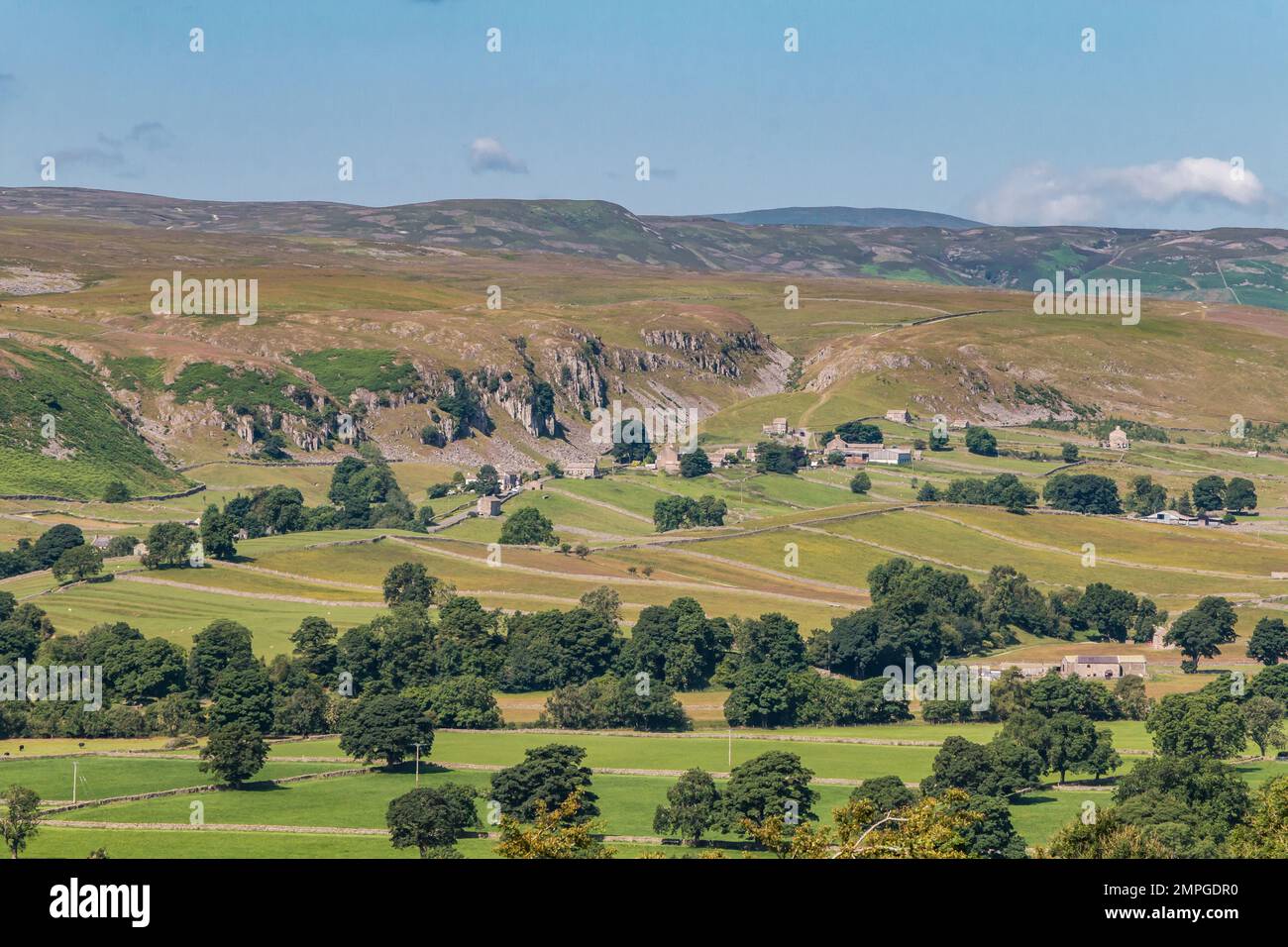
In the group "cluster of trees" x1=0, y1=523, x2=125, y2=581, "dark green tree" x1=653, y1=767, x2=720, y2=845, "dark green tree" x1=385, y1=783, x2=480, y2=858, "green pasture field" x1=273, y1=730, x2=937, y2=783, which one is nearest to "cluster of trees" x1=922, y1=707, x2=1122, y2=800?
"green pasture field" x1=273, y1=730, x2=937, y2=783

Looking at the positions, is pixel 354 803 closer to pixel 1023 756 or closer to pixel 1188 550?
pixel 1023 756

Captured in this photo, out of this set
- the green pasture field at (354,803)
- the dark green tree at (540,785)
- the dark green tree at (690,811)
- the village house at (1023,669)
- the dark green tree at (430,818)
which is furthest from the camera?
the village house at (1023,669)

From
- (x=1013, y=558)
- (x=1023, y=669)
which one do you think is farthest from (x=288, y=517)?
(x=1023, y=669)

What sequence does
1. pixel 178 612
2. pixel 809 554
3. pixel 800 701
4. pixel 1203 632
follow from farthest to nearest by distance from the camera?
pixel 809 554, pixel 1203 632, pixel 178 612, pixel 800 701

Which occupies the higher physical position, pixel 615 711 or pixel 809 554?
pixel 809 554

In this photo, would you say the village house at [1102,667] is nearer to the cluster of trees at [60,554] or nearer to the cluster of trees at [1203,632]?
the cluster of trees at [1203,632]

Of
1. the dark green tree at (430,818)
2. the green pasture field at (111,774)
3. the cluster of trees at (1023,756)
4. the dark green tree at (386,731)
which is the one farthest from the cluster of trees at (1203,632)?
the dark green tree at (430,818)

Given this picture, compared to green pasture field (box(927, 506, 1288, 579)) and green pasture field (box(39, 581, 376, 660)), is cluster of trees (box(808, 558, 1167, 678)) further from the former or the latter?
green pasture field (box(39, 581, 376, 660))
